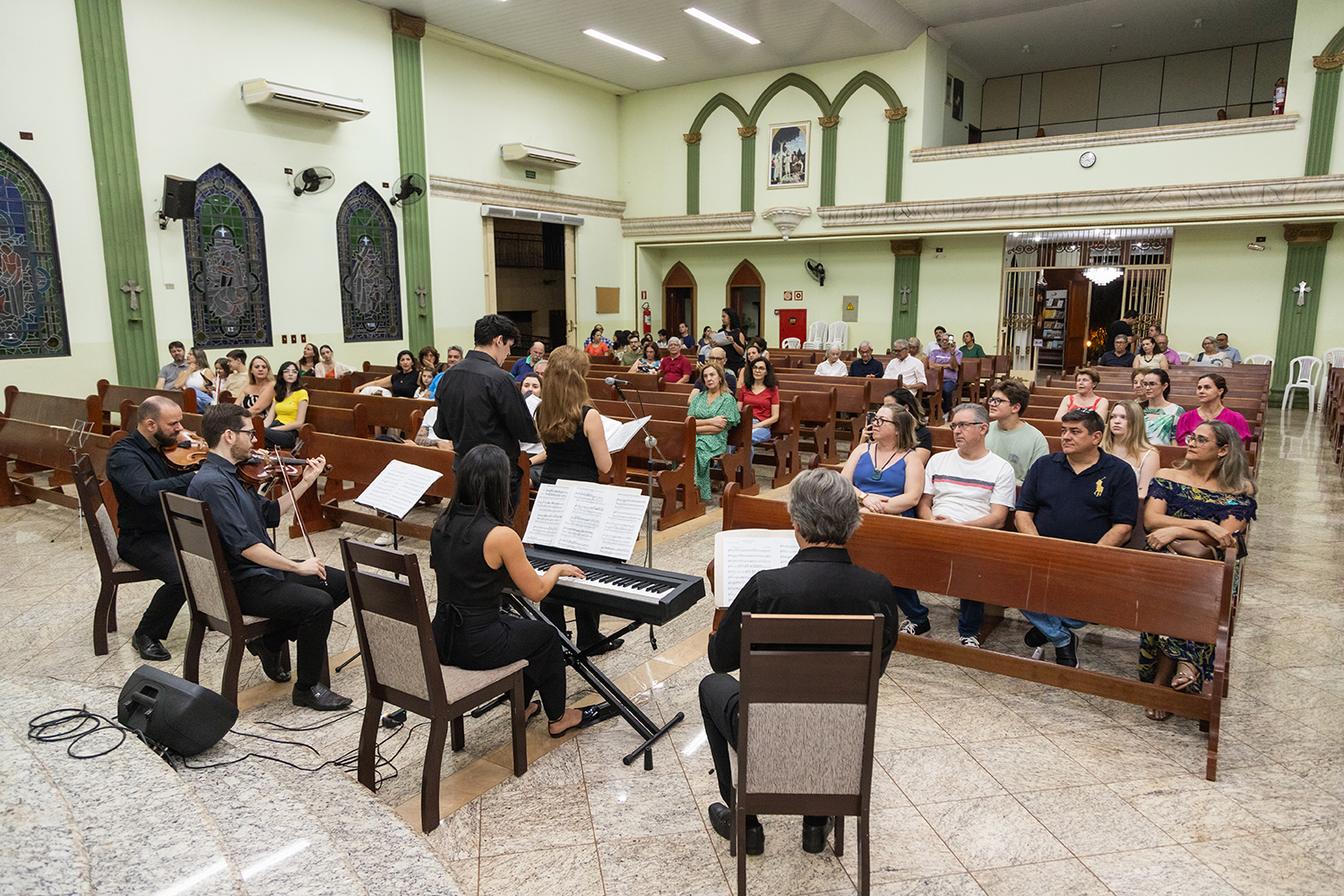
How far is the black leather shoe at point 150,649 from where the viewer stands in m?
3.66

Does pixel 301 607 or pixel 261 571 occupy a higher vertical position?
pixel 261 571

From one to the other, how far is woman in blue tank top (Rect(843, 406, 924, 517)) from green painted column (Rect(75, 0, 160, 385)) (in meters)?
8.94

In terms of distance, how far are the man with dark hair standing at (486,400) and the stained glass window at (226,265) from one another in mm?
7883

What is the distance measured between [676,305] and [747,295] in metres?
1.63

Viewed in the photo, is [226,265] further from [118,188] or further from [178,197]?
[118,188]

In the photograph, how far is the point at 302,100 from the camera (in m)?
10.3

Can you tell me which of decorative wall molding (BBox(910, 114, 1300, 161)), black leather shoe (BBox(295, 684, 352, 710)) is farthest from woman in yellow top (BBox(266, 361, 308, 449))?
decorative wall molding (BBox(910, 114, 1300, 161))

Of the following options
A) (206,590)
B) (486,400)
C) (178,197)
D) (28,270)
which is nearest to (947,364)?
(486,400)

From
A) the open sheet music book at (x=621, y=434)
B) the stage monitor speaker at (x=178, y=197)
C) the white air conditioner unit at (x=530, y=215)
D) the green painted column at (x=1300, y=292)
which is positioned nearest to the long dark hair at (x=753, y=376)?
the open sheet music book at (x=621, y=434)

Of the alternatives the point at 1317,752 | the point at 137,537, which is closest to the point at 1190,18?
the point at 1317,752

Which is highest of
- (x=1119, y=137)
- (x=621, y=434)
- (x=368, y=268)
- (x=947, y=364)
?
(x=1119, y=137)

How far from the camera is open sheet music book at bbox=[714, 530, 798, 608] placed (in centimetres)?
247

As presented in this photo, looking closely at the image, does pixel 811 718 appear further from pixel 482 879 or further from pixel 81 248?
pixel 81 248

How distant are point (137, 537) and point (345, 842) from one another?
2.17 metres
